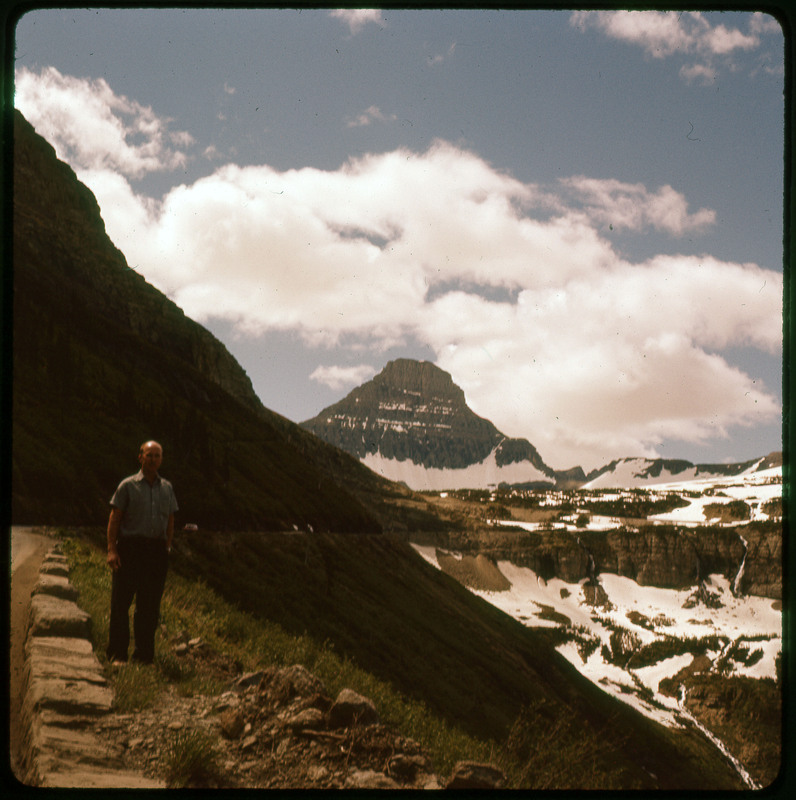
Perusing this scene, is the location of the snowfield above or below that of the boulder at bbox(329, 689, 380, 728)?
below

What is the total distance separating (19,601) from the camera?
32.2ft

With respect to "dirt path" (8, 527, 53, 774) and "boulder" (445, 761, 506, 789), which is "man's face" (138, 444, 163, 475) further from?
"boulder" (445, 761, 506, 789)

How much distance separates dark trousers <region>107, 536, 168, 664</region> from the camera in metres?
8.05

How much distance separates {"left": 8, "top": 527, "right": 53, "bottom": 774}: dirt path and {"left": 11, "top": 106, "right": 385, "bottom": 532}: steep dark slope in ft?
29.7

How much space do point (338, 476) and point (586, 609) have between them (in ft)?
239

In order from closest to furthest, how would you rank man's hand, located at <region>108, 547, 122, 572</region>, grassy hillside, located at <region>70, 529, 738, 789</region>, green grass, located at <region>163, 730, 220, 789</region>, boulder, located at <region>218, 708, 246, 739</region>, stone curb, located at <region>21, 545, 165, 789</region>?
stone curb, located at <region>21, 545, 165, 789</region>
green grass, located at <region>163, 730, 220, 789</region>
boulder, located at <region>218, 708, 246, 739</region>
man's hand, located at <region>108, 547, 122, 572</region>
grassy hillside, located at <region>70, 529, 738, 789</region>

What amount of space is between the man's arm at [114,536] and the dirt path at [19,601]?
118cm

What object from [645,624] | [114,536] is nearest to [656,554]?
[645,624]

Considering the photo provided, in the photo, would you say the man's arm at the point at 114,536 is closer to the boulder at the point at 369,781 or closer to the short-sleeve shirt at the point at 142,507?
the short-sleeve shirt at the point at 142,507

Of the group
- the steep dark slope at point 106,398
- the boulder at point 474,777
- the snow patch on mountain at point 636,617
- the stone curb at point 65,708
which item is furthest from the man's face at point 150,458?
the snow patch on mountain at point 636,617

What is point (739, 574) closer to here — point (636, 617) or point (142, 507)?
point (636, 617)

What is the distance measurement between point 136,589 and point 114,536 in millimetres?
807

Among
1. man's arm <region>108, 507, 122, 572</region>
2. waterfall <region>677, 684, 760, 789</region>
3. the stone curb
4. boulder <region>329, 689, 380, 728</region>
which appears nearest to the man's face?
man's arm <region>108, 507, 122, 572</region>

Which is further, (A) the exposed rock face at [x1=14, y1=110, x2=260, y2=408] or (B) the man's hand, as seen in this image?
(A) the exposed rock face at [x1=14, y1=110, x2=260, y2=408]
